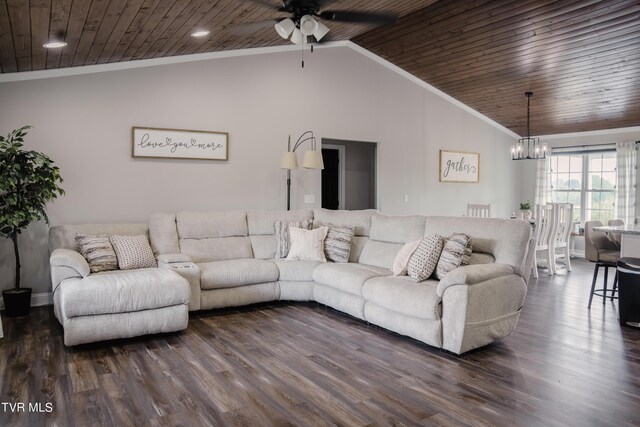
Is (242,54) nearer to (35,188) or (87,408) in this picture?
(35,188)

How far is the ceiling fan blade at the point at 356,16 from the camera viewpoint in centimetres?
368

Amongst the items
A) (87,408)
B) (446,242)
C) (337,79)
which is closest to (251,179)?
(337,79)

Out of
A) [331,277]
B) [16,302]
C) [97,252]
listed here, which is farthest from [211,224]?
[16,302]

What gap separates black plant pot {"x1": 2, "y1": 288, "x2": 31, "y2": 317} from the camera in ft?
14.1

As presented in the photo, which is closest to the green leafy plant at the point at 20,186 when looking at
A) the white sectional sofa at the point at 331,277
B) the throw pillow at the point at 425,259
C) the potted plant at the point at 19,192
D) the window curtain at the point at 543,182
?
the potted plant at the point at 19,192

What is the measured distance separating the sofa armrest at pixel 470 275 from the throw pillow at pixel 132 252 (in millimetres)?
2726

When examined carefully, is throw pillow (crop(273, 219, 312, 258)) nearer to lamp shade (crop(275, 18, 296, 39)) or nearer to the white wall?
the white wall

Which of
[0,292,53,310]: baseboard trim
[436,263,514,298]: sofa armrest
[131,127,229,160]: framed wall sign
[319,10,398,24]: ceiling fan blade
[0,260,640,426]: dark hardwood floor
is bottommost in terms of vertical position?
[0,260,640,426]: dark hardwood floor

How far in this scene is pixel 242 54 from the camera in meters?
5.76

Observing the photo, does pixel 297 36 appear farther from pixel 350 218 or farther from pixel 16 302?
pixel 16 302

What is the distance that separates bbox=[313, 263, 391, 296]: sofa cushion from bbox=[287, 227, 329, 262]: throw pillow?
0.83 feet

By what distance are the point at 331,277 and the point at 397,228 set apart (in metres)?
0.84

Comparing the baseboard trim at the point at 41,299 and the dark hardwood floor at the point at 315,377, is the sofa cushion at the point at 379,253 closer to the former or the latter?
the dark hardwood floor at the point at 315,377

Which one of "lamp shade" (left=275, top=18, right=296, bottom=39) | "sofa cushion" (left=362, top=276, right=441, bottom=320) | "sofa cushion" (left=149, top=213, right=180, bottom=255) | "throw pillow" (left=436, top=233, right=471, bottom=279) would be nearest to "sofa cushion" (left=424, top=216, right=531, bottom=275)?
"throw pillow" (left=436, top=233, right=471, bottom=279)
